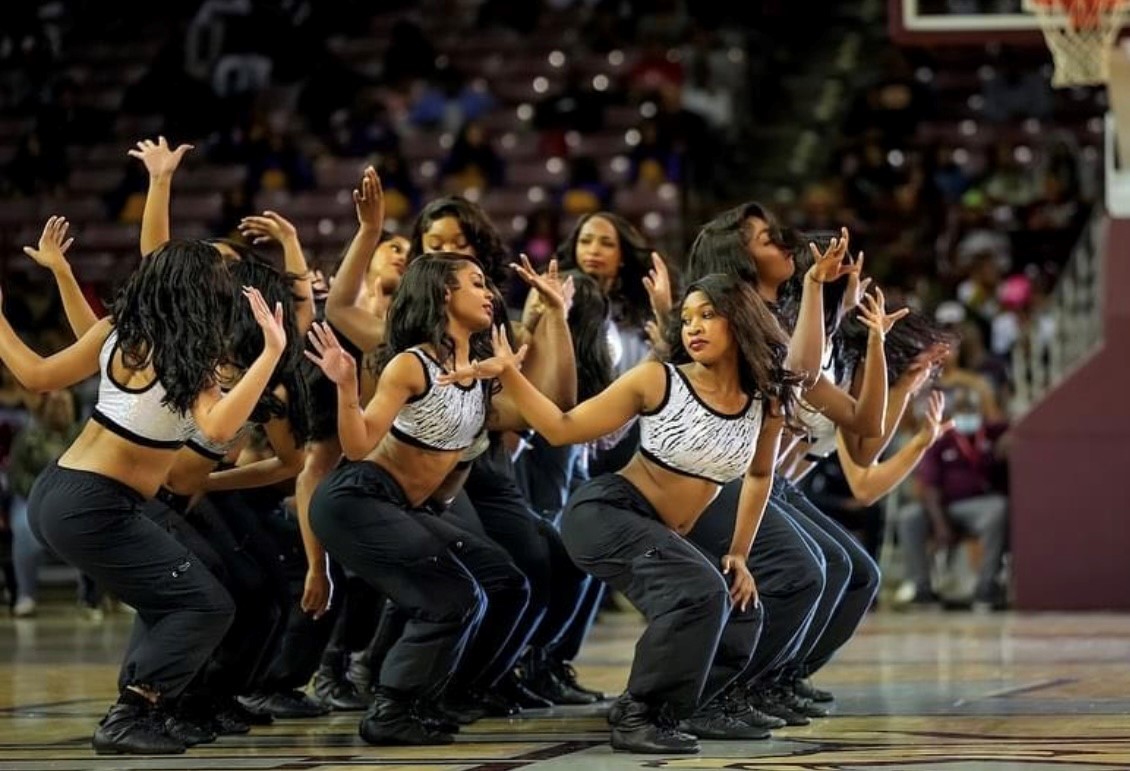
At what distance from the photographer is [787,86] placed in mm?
23750

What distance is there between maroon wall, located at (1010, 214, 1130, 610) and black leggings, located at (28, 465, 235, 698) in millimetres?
8508

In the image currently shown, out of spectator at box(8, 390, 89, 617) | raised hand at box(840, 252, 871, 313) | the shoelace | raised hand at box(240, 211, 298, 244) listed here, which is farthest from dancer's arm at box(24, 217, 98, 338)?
spectator at box(8, 390, 89, 617)

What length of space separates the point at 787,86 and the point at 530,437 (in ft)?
51.3

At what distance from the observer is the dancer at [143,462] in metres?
6.63

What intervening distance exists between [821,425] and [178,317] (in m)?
2.60

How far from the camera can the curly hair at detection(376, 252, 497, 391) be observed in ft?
23.0

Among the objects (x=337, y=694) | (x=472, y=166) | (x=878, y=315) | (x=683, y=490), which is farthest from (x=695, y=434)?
(x=472, y=166)

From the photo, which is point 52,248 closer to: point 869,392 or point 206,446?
point 206,446

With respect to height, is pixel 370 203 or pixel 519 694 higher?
pixel 370 203

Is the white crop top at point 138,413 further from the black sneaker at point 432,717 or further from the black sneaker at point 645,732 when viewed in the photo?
the black sneaker at point 645,732

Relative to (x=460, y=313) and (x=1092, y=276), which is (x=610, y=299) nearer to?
(x=460, y=313)

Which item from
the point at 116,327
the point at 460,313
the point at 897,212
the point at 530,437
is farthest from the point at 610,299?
the point at 897,212

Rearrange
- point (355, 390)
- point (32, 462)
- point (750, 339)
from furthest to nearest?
point (32, 462) < point (750, 339) < point (355, 390)

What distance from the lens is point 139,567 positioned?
264 inches
